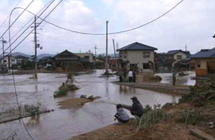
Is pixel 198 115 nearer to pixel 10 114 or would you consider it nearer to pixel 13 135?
pixel 13 135

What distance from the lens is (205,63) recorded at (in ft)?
116

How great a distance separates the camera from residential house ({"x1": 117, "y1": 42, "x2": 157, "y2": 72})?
55562 mm

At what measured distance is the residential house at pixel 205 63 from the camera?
113 ft

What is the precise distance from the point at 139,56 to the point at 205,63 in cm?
2155

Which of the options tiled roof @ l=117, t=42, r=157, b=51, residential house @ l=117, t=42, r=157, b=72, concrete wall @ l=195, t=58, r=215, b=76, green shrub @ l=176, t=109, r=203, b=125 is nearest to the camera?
green shrub @ l=176, t=109, r=203, b=125

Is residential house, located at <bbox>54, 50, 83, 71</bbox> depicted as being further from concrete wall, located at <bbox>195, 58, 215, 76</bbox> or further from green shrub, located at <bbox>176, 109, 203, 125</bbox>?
green shrub, located at <bbox>176, 109, 203, 125</bbox>

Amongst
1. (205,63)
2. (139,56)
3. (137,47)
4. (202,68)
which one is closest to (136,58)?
(139,56)

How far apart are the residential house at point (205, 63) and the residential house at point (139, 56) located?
19.1m

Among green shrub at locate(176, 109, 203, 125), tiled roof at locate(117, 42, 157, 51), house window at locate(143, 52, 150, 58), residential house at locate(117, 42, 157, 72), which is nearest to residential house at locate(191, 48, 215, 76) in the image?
residential house at locate(117, 42, 157, 72)

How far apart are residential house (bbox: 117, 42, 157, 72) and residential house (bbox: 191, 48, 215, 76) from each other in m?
19.1

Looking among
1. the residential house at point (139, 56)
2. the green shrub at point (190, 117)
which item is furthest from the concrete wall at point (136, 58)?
the green shrub at point (190, 117)

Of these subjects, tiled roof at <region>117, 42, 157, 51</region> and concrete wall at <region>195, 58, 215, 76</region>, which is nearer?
concrete wall at <region>195, 58, 215, 76</region>

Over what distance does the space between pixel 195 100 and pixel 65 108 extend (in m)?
7.86

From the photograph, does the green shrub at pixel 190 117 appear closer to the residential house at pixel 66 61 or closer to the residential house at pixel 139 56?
the residential house at pixel 139 56
